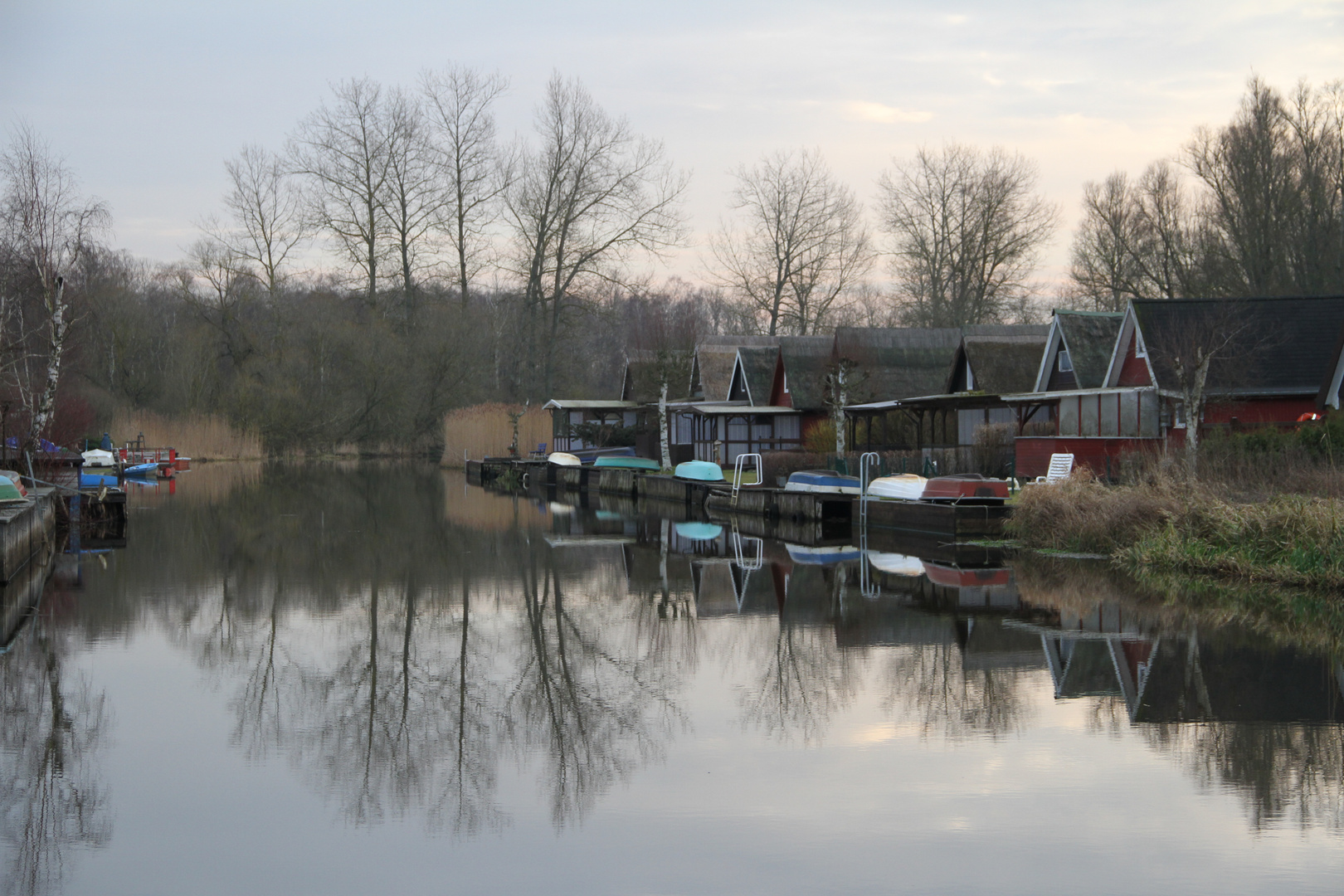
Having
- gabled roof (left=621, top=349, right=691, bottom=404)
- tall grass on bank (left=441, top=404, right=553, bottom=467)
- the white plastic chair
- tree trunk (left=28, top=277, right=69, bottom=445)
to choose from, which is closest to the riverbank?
the white plastic chair

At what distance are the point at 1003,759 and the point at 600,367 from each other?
8666cm

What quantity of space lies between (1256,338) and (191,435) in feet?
151

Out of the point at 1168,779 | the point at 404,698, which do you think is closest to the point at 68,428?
the point at 404,698

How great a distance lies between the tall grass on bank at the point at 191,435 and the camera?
Result: 56.5 metres

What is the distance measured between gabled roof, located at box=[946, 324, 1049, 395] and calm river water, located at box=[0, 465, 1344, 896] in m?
18.3

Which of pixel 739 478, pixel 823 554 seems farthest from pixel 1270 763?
pixel 739 478

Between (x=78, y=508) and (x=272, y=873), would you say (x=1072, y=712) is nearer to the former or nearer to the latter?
(x=272, y=873)

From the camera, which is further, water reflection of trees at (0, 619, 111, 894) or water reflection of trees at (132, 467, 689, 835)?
water reflection of trees at (132, 467, 689, 835)

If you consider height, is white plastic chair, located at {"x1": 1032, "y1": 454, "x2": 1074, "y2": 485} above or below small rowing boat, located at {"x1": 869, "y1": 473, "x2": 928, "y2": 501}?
above

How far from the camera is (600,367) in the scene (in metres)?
94.9

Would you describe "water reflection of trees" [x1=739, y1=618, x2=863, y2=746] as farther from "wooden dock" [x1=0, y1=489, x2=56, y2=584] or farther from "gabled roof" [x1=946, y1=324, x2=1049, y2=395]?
"gabled roof" [x1=946, y1=324, x2=1049, y2=395]

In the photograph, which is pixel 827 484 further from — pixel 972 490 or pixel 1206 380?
pixel 1206 380

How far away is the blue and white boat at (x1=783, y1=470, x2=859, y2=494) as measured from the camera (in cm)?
2756

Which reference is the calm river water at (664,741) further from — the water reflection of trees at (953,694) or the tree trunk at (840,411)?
the tree trunk at (840,411)
